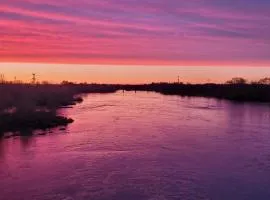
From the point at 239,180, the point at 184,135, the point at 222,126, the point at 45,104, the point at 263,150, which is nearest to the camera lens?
the point at 239,180

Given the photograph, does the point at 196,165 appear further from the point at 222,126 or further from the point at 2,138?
the point at 222,126

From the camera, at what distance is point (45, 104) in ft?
119

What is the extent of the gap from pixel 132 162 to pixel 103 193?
340 centimetres

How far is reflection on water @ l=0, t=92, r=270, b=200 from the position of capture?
1046 cm

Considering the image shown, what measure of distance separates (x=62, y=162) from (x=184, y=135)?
23.9ft

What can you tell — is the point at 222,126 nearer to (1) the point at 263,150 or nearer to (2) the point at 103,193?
(1) the point at 263,150

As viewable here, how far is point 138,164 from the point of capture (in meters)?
13.4

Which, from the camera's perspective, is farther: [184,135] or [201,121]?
[201,121]

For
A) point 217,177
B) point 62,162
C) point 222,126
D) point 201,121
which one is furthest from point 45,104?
point 217,177

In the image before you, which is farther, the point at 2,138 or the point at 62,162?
the point at 2,138

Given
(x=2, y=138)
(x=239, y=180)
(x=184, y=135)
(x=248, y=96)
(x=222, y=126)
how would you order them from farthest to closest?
(x=248, y=96), (x=222, y=126), (x=184, y=135), (x=2, y=138), (x=239, y=180)

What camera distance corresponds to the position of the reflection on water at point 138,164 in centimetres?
1046

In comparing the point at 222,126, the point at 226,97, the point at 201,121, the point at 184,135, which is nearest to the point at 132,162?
the point at 184,135

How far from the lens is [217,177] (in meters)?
11.8
